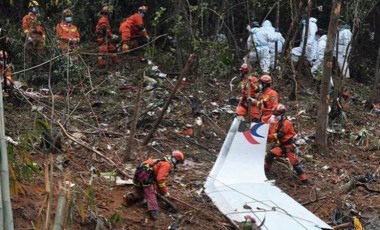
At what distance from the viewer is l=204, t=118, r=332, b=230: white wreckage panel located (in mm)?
7676

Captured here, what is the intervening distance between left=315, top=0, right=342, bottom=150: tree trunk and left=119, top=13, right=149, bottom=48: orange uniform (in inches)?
200

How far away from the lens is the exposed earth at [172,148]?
698 centimetres

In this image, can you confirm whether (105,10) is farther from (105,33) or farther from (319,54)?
(319,54)

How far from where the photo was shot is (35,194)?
23.0ft

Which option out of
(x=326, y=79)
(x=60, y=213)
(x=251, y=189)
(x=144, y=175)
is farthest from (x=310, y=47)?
(x=60, y=213)

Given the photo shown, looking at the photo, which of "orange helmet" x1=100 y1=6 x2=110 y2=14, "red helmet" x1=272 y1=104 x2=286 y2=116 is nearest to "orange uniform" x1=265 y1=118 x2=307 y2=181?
"red helmet" x1=272 y1=104 x2=286 y2=116

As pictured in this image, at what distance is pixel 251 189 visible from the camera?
8594 millimetres

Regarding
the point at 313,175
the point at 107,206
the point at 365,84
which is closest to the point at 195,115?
the point at 313,175

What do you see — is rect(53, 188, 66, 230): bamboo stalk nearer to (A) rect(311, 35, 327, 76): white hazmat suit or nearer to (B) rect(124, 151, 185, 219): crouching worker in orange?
(B) rect(124, 151, 185, 219): crouching worker in orange

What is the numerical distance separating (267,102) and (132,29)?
501 cm

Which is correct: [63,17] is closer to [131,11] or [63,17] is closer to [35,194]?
[131,11]

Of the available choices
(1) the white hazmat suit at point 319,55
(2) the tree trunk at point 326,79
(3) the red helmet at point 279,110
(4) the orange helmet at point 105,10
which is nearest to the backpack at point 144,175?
(3) the red helmet at point 279,110

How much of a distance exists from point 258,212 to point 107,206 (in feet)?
6.12

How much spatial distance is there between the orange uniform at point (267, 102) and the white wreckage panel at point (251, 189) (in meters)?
1.32
